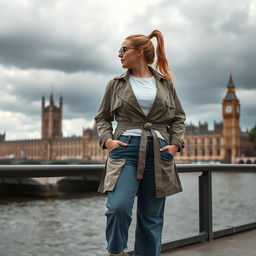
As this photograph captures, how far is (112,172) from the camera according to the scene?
2043mm

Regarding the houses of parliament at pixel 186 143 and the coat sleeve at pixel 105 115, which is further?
the houses of parliament at pixel 186 143

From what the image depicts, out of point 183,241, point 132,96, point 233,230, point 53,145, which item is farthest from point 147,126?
point 53,145

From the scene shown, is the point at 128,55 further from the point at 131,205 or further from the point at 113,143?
the point at 131,205

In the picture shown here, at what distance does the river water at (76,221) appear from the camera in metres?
2.35

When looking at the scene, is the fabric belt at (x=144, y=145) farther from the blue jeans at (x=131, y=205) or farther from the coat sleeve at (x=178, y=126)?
the coat sleeve at (x=178, y=126)

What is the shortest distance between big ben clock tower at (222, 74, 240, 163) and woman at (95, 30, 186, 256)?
82412 millimetres

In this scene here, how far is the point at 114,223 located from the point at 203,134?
8747 cm

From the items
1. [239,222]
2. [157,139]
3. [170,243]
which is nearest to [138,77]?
[157,139]

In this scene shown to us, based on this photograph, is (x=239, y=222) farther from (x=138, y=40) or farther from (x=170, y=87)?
(x=138, y=40)

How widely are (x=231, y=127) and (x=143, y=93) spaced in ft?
277

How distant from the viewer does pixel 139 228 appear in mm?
2246

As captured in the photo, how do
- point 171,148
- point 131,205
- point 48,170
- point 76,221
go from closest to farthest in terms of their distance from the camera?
point 131,205 < point 171,148 < point 48,170 < point 76,221

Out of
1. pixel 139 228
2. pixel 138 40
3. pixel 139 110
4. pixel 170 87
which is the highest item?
pixel 138 40

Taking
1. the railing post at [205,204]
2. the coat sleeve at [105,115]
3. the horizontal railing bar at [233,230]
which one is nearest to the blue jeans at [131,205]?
the coat sleeve at [105,115]
